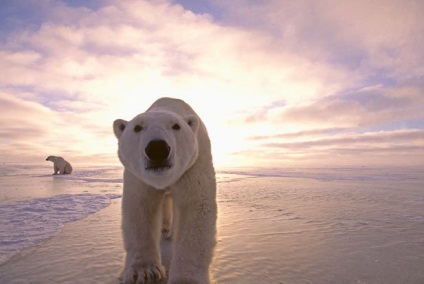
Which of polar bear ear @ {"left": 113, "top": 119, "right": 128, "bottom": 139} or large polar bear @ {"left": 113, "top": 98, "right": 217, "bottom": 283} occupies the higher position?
polar bear ear @ {"left": 113, "top": 119, "right": 128, "bottom": 139}

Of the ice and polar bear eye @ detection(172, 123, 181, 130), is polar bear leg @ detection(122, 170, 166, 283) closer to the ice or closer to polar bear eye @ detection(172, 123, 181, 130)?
polar bear eye @ detection(172, 123, 181, 130)

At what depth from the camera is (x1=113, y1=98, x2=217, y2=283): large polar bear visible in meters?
2.51

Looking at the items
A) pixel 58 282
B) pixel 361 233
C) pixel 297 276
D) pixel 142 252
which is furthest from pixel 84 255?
pixel 361 233

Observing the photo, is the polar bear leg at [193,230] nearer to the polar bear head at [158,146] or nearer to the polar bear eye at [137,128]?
the polar bear head at [158,146]

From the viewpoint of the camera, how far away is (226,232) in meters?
4.51

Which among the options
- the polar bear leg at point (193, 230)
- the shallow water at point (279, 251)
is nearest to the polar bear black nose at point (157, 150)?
the polar bear leg at point (193, 230)

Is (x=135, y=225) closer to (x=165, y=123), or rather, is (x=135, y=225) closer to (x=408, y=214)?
(x=165, y=123)

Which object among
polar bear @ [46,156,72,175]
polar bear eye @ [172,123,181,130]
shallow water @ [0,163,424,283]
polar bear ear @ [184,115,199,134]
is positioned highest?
polar bear ear @ [184,115,199,134]

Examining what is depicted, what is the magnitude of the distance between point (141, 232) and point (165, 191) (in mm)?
456

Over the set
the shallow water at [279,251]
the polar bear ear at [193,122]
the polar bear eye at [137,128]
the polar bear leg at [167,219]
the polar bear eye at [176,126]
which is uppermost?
the polar bear ear at [193,122]

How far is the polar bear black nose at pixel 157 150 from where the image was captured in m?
2.44

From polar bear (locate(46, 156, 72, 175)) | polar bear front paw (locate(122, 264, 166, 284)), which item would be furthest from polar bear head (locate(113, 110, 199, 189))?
polar bear (locate(46, 156, 72, 175))

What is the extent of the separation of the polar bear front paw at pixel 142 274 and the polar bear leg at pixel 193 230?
24cm

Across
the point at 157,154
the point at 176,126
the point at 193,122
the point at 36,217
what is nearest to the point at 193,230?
the point at 157,154
